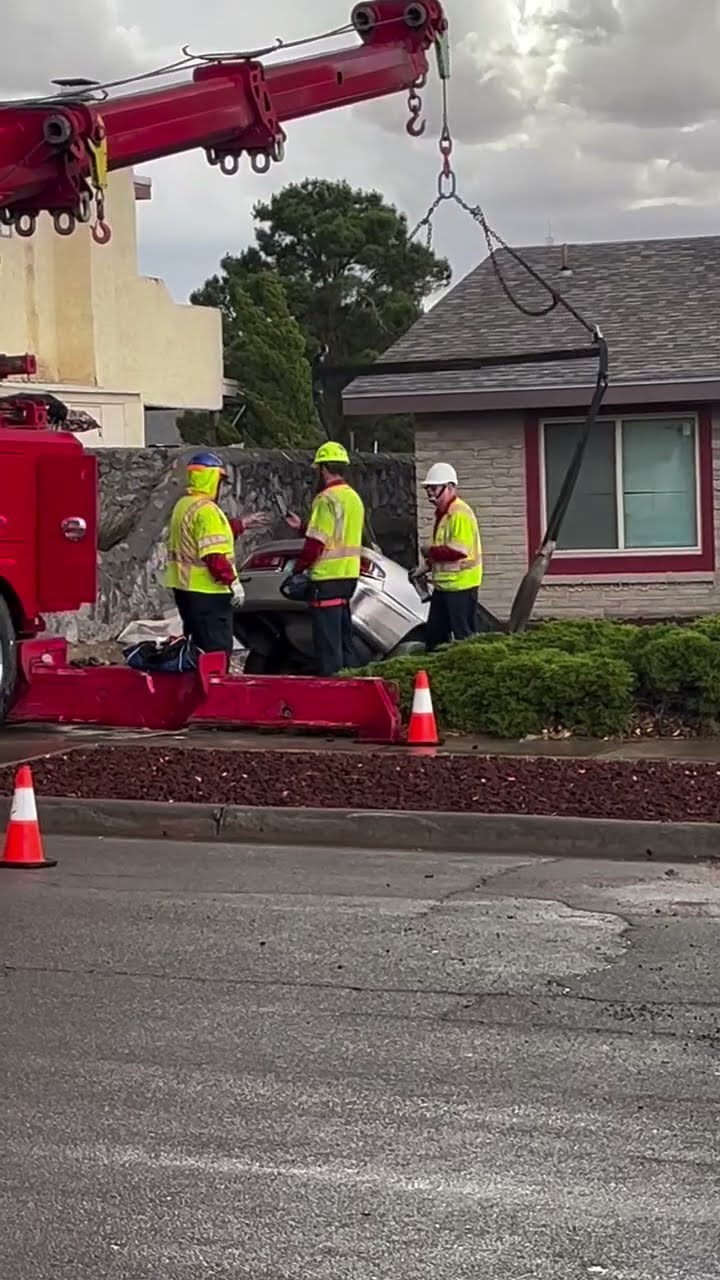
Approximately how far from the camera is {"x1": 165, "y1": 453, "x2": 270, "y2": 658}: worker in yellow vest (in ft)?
44.9

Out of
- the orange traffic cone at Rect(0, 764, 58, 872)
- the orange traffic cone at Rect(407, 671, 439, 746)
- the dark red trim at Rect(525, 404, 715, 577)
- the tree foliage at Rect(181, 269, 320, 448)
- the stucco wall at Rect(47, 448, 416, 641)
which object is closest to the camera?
the orange traffic cone at Rect(0, 764, 58, 872)

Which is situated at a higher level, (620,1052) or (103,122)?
(103,122)

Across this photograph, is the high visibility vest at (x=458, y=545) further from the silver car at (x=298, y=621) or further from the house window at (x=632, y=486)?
the house window at (x=632, y=486)

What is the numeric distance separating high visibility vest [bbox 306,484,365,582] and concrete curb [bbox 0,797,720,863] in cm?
405

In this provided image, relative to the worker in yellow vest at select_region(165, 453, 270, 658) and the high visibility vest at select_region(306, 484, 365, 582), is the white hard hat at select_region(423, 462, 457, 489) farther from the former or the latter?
the worker in yellow vest at select_region(165, 453, 270, 658)

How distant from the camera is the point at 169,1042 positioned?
642cm

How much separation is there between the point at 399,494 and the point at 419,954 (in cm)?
2245

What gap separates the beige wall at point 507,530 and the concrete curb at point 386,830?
1074cm

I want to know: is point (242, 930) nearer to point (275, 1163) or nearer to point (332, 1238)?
point (275, 1163)

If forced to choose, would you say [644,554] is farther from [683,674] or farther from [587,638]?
[683,674]

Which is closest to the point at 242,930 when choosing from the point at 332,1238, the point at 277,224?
the point at 332,1238

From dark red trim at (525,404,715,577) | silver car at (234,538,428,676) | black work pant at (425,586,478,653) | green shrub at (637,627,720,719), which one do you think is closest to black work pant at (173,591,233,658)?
black work pant at (425,586,478,653)

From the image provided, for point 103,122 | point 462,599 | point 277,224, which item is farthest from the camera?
point 277,224

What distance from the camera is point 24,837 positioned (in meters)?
9.66
